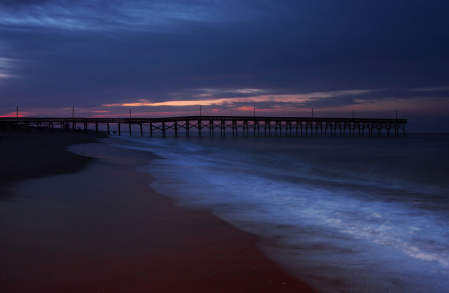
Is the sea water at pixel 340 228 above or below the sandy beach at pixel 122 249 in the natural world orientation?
below

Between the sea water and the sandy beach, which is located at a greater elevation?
the sandy beach

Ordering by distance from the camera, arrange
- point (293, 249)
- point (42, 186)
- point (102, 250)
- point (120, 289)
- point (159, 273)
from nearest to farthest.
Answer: point (120, 289)
point (159, 273)
point (102, 250)
point (293, 249)
point (42, 186)

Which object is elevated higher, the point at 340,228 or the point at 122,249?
the point at 122,249

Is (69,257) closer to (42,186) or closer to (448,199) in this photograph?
(42,186)

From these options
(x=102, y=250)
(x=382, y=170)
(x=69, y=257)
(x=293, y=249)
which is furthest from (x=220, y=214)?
(x=382, y=170)

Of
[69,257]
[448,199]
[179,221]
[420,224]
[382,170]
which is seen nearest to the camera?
[69,257]

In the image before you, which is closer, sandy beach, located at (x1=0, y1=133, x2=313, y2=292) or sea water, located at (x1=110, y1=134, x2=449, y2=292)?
sandy beach, located at (x1=0, y1=133, x2=313, y2=292)

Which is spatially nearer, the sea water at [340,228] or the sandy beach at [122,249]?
the sandy beach at [122,249]

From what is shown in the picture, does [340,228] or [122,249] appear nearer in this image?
[122,249]

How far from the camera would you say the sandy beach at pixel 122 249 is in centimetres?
234

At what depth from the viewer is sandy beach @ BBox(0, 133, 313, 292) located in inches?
92.0

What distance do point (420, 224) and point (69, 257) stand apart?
451cm

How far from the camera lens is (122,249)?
297 centimetres

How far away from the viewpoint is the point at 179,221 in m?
4.05
